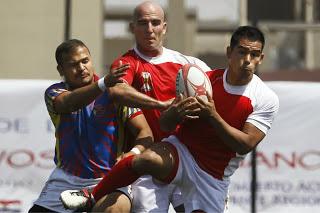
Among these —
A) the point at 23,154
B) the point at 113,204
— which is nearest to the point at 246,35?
the point at 113,204

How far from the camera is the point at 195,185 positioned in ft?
19.9

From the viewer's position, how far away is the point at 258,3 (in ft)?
86.7

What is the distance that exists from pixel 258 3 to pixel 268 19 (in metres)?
0.53

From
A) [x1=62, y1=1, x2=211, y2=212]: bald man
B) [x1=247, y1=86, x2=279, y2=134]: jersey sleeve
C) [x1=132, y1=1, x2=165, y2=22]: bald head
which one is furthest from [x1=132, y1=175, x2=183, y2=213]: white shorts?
[x1=132, y1=1, x2=165, y2=22]: bald head

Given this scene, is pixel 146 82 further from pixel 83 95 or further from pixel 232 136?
pixel 232 136

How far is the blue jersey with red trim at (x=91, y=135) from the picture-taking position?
20.7ft

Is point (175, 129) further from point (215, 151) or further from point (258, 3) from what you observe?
point (258, 3)

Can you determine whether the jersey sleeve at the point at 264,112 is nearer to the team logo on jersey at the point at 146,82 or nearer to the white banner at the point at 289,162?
the team logo on jersey at the point at 146,82

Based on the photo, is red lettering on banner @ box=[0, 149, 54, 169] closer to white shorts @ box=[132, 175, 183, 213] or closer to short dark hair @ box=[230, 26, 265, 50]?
white shorts @ box=[132, 175, 183, 213]

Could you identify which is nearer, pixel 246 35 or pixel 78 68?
pixel 246 35

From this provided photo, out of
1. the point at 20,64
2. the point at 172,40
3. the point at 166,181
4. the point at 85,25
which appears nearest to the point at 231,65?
the point at 166,181

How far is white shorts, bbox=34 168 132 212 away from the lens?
6.34 meters

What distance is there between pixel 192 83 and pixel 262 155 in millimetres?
2988

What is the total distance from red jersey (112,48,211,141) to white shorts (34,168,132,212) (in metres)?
0.53
